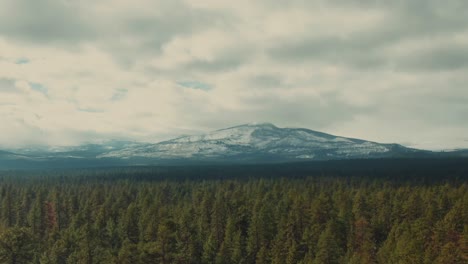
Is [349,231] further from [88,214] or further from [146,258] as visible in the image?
[88,214]

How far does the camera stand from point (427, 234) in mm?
71125

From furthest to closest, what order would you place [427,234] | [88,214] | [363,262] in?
[88,214] → [427,234] → [363,262]

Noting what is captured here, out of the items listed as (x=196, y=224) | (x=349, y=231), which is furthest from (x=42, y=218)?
(x=349, y=231)

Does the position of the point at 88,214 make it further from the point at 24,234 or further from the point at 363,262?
the point at 363,262

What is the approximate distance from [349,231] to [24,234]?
223ft

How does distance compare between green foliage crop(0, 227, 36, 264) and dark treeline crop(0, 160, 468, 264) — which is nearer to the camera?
dark treeline crop(0, 160, 468, 264)

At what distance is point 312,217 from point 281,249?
61.1ft

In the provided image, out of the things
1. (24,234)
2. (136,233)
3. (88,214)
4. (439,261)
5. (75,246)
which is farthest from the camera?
(88,214)

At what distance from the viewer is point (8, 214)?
125 meters

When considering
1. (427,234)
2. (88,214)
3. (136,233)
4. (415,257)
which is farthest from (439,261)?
(88,214)

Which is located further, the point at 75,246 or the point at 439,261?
the point at 75,246

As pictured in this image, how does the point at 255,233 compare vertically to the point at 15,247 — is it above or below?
above

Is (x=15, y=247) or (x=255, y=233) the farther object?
(x=255, y=233)

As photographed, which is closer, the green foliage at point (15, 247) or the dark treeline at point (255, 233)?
the dark treeline at point (255, 233)
